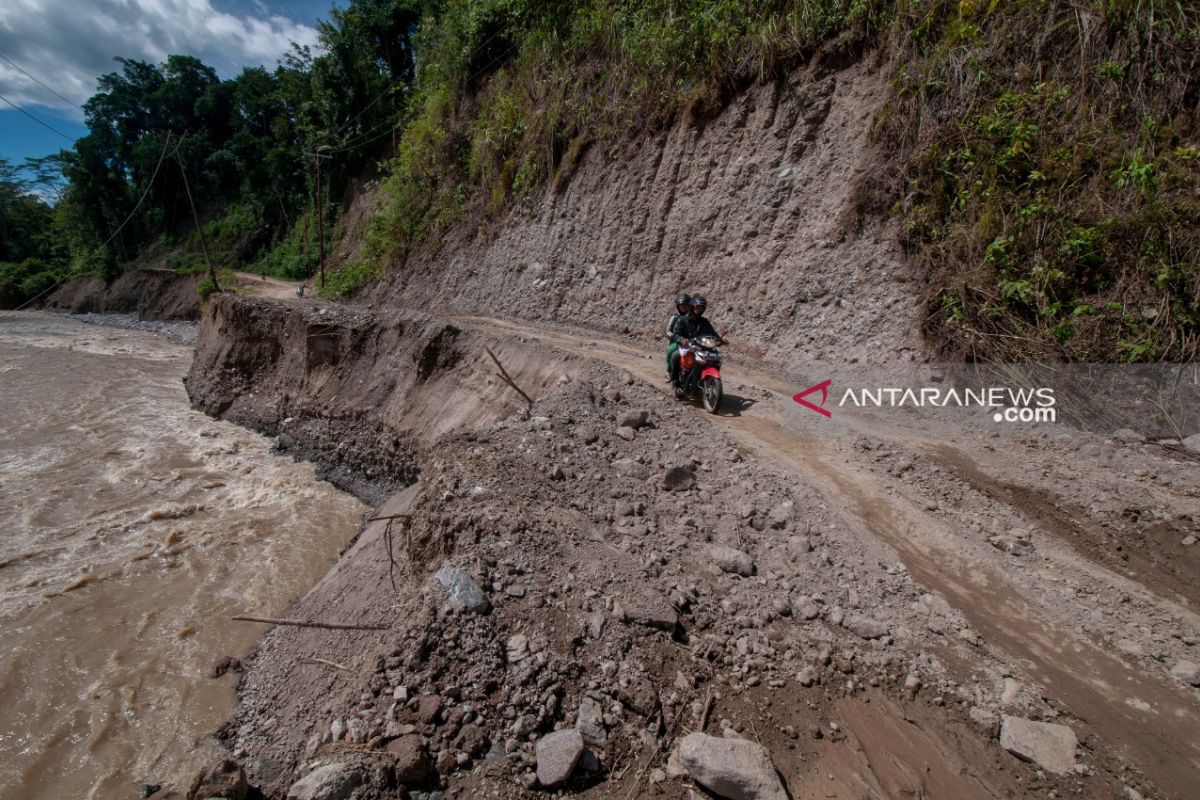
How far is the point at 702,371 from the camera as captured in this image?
281 inches

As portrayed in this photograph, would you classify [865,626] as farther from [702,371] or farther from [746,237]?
[746,237]

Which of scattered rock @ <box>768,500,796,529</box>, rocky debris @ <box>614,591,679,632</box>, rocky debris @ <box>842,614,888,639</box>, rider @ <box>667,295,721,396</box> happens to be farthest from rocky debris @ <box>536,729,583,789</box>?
rider @ <box>667,295,721,396</box>

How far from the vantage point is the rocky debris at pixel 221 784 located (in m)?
2.83

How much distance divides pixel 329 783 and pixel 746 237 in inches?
421

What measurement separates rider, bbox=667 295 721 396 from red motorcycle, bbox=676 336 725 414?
0.23ft

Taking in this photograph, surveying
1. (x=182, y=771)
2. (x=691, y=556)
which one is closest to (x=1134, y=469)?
(x=691, y=556)

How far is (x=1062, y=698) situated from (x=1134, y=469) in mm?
3670

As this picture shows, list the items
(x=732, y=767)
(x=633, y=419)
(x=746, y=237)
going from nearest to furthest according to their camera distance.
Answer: (x=732, y=767) → (x=633, y=419) → (x=746, y=237)

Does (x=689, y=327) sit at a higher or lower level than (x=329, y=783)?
higher

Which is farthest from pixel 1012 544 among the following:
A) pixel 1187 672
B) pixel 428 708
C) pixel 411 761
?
pixel 411 761

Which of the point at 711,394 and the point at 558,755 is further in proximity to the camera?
the point at 711,394

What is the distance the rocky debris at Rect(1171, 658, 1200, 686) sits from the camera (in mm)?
3139

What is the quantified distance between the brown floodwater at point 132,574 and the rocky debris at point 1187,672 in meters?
6.48

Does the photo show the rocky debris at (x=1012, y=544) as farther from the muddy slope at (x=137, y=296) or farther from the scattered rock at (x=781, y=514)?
the muddy slope at (x=137, y=296)
